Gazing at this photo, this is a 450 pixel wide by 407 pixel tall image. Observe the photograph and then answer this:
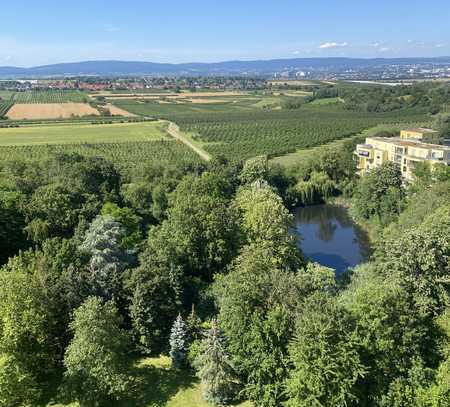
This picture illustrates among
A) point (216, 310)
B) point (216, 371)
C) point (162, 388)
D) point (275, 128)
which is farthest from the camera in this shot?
point (275, 128)

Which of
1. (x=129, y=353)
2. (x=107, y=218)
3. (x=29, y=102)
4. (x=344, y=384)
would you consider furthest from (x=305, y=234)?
(x=29, y=102)

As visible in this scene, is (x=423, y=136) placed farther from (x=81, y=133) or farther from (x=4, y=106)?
(x=4, y=106)

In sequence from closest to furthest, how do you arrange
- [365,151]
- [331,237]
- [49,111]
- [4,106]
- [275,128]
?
[331,237], [365,151], [275,128], [49,111], [4,106]

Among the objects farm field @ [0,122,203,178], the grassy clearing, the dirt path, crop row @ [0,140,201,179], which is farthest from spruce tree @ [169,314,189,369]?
the dirt path

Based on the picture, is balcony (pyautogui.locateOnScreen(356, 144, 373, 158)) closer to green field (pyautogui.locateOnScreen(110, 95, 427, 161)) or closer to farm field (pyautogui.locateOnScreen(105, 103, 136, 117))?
green field (pyautogui.locateOnScreen(110, 95, 427, 161))

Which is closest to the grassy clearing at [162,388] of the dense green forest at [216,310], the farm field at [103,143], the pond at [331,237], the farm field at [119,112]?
the dense green forest at [216,310]

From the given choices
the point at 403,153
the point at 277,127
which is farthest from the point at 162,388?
the point at 277,127
